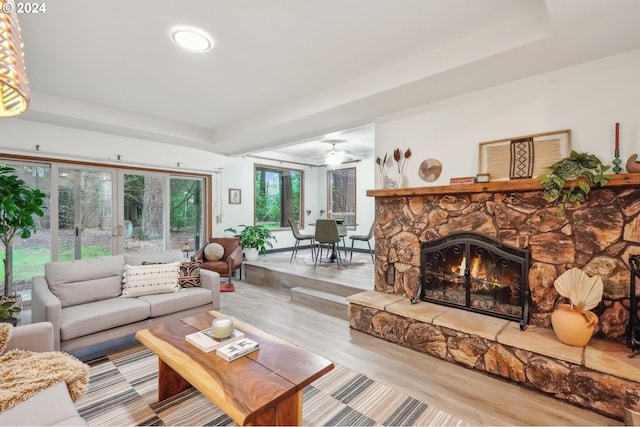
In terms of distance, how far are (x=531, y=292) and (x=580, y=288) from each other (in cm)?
41

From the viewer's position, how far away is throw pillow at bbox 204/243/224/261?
5270 mm

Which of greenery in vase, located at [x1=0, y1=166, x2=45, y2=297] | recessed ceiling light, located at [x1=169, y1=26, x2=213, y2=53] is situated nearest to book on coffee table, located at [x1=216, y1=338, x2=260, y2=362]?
recessed ceiling light, located at [x1=169, y1=26, x2=213, y2=53]

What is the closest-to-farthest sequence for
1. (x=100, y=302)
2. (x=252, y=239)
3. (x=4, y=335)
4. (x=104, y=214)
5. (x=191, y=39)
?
(x=4, y=335) → (x=191, y=39) → (x=100, y=302) → (x=104, y=214) → (x=252, y=239)

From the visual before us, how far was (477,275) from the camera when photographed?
3.04 metres

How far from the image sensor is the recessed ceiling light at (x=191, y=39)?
2.32 metres

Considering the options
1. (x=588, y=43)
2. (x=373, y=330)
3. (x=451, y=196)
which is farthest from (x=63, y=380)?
(x=588, y=43)

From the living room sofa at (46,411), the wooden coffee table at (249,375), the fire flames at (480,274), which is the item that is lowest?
the living room sofa at (46,411)

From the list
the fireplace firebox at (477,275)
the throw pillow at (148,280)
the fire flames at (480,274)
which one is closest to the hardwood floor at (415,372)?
the fireplace firebox at (477,275)

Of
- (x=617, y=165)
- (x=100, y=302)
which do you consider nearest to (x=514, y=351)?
(x=617, y=165)

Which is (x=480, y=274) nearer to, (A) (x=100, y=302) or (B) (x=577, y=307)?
(B) (x=577, y=307)

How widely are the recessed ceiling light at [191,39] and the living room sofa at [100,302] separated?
2.31m

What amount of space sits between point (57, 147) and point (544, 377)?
5.94m

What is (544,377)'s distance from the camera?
7.18 feet

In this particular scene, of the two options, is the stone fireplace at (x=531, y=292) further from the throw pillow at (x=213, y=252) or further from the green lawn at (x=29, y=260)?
the green lawn at (x=29, y=260)
